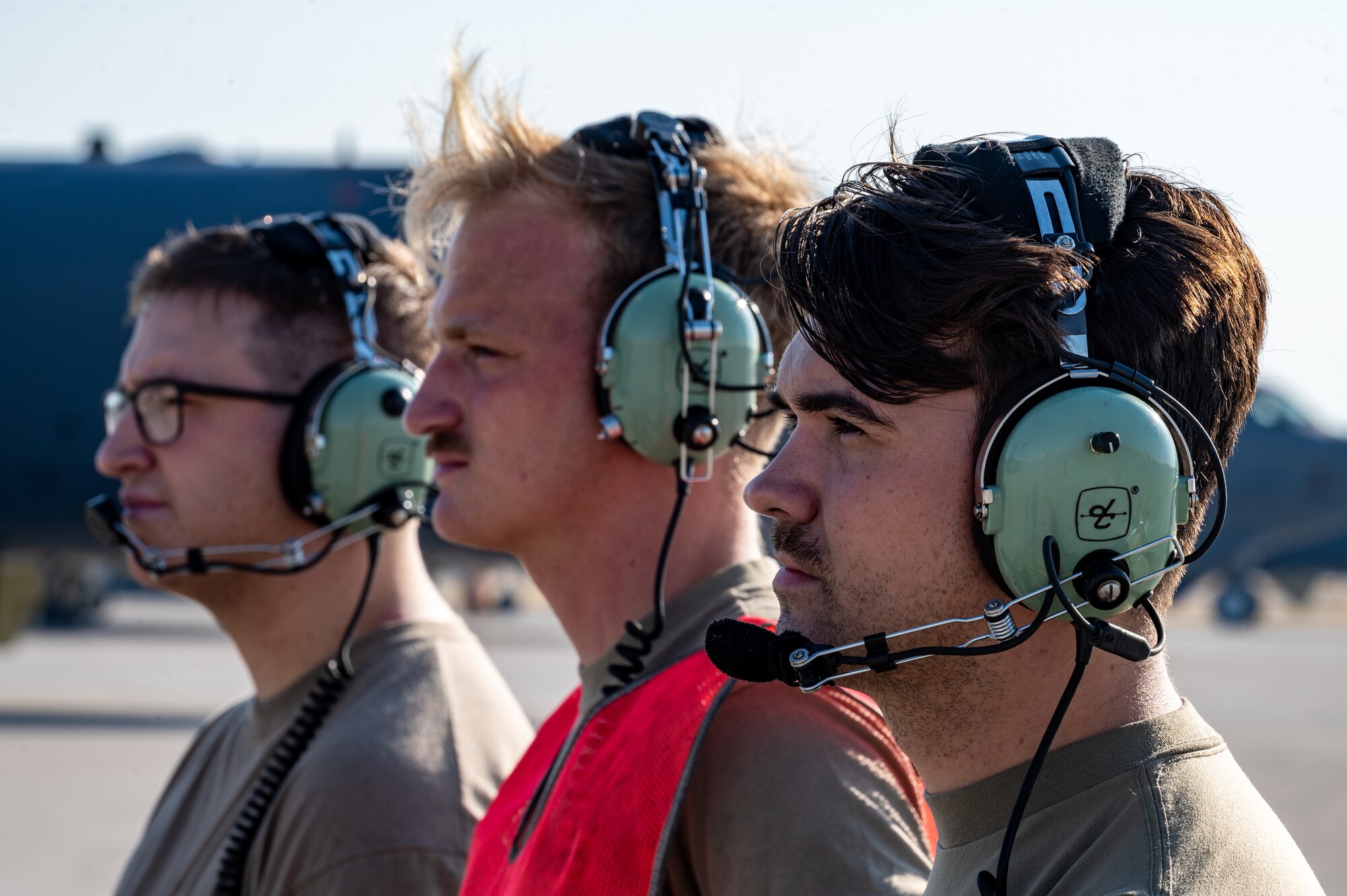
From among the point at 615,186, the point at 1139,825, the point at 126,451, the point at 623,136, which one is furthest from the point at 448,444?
the point at 1139,825

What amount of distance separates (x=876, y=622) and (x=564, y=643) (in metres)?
17.3

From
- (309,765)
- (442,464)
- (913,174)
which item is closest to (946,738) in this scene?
(913,174)

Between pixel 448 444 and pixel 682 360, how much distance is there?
43cm

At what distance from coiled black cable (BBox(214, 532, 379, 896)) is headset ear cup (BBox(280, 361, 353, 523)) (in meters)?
0.15

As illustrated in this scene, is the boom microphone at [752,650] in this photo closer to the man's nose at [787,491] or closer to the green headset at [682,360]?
the man's nose at [787,491]

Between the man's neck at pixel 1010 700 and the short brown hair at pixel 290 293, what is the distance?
1.96 m

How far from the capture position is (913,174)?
144cm

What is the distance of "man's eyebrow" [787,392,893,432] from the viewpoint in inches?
→ 54.3

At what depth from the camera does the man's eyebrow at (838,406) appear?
54.3 inches

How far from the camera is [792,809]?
1664 mm

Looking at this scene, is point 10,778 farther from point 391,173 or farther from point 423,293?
point 423,293

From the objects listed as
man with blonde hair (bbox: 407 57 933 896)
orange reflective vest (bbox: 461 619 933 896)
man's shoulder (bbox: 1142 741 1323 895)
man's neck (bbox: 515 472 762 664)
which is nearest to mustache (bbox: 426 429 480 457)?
man with blonde hair (bbox: 407 57 933 896)

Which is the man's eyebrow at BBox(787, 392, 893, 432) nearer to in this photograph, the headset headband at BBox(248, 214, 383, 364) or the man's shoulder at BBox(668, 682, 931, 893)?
the man's shoulder at BBox(668, 682, 931, 893)

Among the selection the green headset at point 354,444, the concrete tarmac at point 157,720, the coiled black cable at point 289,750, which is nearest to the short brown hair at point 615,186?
the green headset at point 354,444
